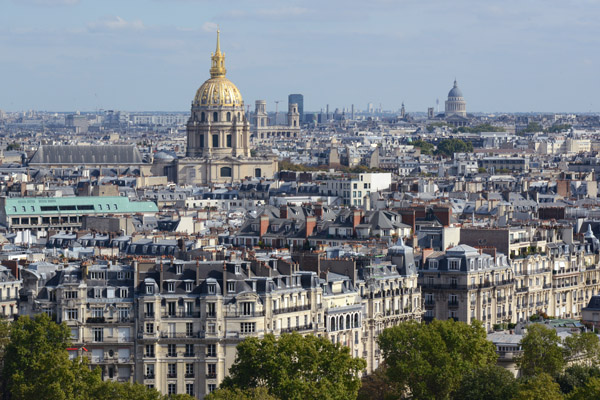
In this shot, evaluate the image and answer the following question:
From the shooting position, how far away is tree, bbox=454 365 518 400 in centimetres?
5391

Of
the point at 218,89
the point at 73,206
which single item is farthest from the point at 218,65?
the point at 73,206

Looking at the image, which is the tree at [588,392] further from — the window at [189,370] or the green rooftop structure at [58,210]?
the green rooftop structure at [58,210]

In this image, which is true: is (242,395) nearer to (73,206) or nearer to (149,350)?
(149,350)

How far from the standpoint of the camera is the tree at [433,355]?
2197 inches

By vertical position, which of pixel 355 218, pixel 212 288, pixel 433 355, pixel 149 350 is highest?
pixel 212 288

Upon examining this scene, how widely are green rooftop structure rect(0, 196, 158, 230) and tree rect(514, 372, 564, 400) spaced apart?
2187 inches

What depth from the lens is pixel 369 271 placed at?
213ft

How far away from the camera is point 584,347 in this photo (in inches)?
2334

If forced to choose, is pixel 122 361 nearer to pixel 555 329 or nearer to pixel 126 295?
pixel 126 295

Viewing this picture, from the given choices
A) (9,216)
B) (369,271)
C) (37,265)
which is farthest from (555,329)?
(9,216)

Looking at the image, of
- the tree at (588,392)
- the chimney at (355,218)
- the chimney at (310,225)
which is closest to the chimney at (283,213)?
the chimney at (310,225)

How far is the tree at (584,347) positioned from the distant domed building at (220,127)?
124365 millimetres

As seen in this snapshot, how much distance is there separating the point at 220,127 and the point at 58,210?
3094 inches

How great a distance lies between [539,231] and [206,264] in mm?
25637
